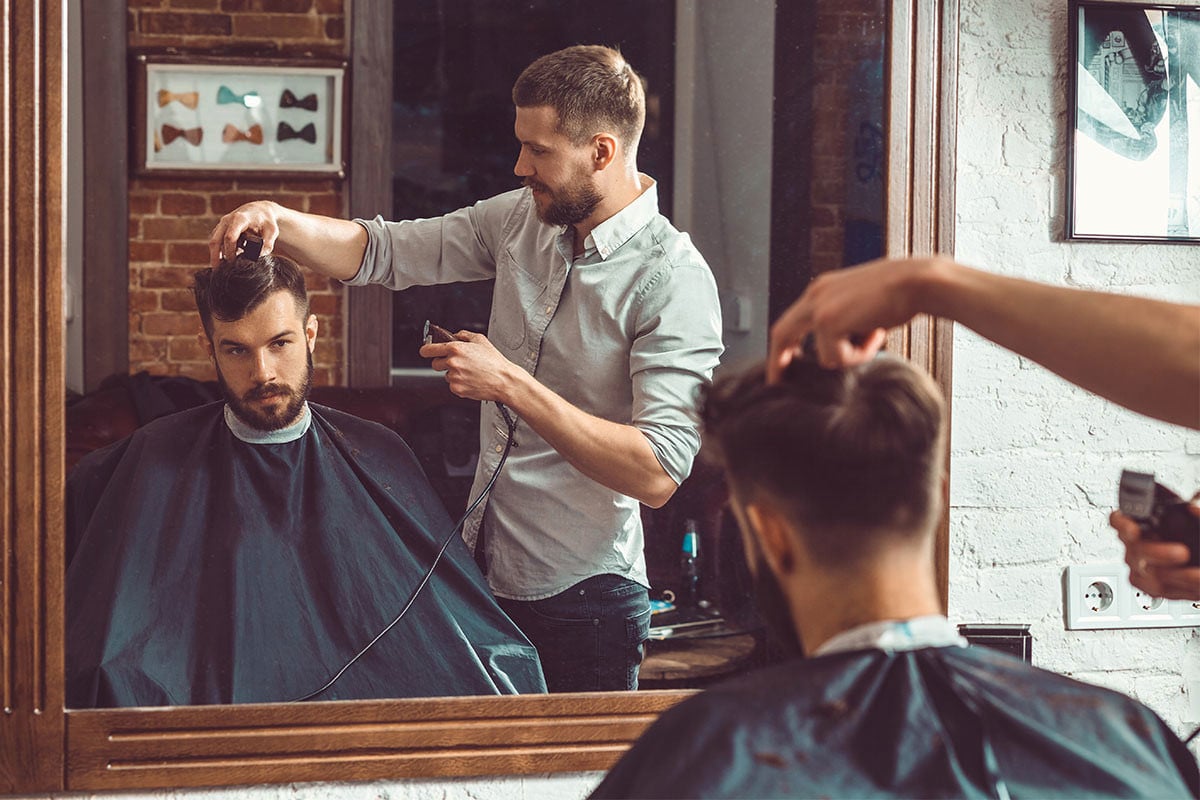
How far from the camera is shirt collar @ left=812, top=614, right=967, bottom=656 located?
3.74 feet

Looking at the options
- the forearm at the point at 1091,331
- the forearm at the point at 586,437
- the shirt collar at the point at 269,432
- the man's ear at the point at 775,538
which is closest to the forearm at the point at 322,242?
the shirt collar at the point at 269,432

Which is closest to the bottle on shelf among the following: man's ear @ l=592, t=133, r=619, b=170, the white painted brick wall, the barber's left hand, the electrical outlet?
the barber's left hand

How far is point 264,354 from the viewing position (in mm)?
1734

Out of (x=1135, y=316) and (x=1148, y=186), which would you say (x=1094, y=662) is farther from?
(x=1135, y=316)

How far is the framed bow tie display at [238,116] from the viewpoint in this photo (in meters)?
A: 1.67

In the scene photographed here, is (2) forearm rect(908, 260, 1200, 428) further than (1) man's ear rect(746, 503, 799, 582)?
No

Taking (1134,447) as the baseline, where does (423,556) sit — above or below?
below

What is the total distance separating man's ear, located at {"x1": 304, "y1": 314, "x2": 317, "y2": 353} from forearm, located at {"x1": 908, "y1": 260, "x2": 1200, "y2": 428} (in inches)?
38.9

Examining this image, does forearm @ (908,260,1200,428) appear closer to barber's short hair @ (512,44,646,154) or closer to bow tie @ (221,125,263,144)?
barber's short hair @ (512,44,646,154)

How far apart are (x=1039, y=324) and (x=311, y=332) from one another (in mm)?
1101

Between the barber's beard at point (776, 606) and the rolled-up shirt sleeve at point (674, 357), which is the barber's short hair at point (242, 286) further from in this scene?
the barber's beard at point (776, 606)

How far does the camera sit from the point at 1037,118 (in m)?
1.97

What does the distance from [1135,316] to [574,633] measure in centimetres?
105

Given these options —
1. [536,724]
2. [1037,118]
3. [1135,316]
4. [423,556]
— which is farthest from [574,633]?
[1037,118]
